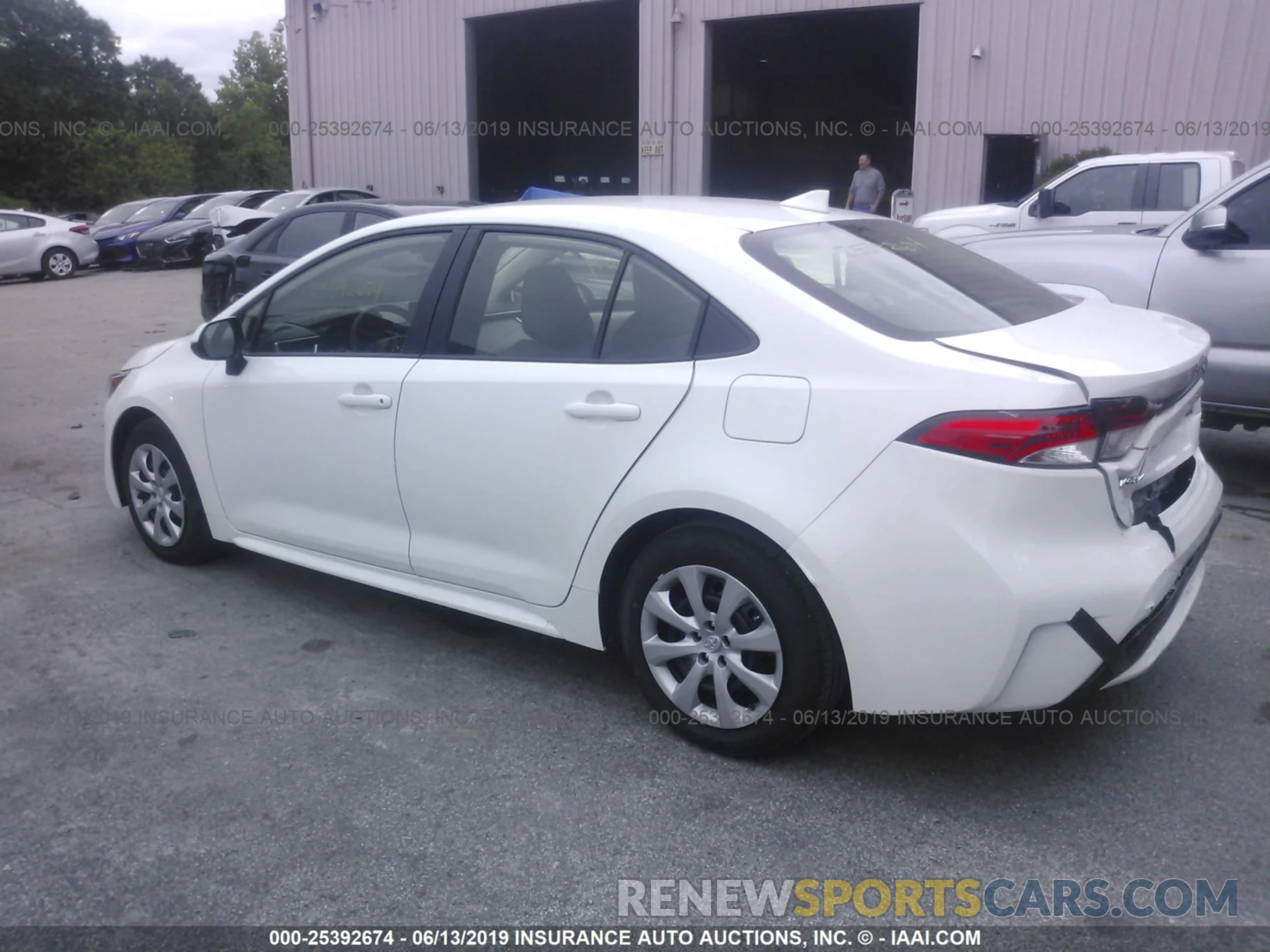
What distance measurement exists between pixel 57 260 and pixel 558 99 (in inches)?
533

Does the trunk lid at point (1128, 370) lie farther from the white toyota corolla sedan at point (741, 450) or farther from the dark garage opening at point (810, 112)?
the dark garage opening at point (810, 112)

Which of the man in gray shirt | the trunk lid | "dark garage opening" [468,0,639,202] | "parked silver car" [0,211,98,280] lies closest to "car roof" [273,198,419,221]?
the trunk lid

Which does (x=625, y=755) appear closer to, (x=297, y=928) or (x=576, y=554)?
(x=576, y=554)

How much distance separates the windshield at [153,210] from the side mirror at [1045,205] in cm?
1903

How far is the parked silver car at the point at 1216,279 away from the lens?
606cm

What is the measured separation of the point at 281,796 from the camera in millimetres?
3258

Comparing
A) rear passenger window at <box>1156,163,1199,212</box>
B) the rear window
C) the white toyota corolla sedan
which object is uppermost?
rear passenger window at <box>1156,163,1199,212</box>

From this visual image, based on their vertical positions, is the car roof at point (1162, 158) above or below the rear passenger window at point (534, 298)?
above

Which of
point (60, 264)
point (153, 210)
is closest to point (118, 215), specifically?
point (153, 210)

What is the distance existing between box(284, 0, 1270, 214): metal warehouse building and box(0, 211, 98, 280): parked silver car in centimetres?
570

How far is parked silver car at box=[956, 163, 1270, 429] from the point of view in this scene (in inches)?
239

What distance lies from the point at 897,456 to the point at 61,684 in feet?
9.68

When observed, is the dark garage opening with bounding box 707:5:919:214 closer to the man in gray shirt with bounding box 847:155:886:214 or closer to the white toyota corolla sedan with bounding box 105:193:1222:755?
the man in gray shirt with bounding box 847:155:886:214

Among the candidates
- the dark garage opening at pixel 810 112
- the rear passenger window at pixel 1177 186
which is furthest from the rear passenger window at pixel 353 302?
the dark garage opening at pixel 810 112
